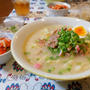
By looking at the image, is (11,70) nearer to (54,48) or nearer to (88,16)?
(54,48)

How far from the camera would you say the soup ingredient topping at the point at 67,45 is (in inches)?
35.4

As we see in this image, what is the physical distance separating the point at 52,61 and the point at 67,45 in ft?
0.61

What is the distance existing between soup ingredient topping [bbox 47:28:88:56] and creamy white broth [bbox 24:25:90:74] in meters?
0.05

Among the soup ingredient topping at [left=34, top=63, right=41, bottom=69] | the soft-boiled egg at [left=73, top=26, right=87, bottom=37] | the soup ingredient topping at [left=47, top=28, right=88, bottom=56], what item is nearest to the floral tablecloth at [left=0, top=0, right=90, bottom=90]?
the soup ingredient topping at [left=34, top=63, right=41, bottom=69]

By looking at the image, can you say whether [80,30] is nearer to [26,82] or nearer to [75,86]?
[75,86]

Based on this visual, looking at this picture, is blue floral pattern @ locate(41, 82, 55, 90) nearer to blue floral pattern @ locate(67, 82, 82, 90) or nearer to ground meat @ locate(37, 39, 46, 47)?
blue floral pattern @ locate(67, 82, 82, 90)

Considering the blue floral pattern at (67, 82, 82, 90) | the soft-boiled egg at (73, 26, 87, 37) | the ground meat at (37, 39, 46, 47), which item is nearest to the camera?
the blue floral pattern at (67, 82, 82, 90)

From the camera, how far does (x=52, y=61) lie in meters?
0.93

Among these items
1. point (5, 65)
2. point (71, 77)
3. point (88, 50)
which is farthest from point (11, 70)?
point (88, 50)

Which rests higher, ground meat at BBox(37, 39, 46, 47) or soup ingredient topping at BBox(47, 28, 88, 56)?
soup ingredient topping at BBox(47, 28, 88, 56)

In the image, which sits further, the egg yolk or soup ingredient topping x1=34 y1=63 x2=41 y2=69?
the egg yolk

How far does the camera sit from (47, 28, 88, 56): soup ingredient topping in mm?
898

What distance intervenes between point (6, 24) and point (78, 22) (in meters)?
0.93

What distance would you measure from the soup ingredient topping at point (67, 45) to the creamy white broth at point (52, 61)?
0.05 m
